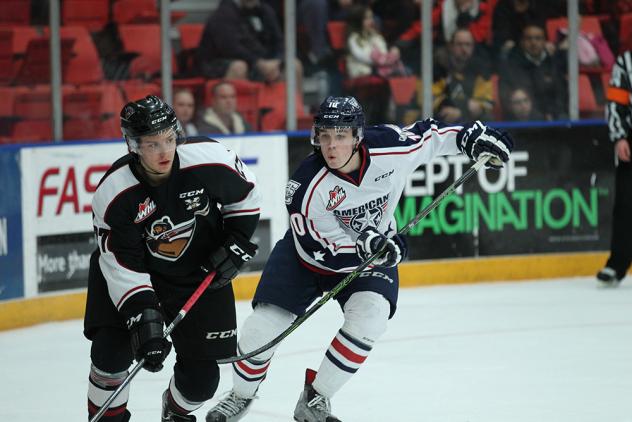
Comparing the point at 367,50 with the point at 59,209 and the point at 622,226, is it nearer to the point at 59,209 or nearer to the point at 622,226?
the point at 622,226

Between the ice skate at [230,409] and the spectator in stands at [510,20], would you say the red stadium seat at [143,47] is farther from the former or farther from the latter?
the ice skate at [230,409]

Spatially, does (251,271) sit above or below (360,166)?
below

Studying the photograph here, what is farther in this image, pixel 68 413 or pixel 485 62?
pixel 485 62

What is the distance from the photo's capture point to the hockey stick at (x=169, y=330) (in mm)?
3455

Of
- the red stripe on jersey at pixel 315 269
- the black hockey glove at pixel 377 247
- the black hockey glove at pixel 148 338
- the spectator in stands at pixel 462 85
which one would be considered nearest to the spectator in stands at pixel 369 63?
the spectator in stands at pixel 462 85

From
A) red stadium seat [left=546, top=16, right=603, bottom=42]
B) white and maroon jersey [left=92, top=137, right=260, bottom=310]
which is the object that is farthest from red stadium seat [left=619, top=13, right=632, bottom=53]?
white and maroon jersey [left=92, top=137, right=260, bottom=310]

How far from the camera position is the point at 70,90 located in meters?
6.69

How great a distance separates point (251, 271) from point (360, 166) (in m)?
2.89

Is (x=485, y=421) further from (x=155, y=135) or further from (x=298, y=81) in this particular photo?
(x=298, y=81)

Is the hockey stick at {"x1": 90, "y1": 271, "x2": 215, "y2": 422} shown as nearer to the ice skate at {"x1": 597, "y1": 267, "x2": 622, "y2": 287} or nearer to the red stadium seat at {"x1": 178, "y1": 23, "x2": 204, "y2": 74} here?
the red stadium seat at {"x1": 178, "y1": 23, "x2": 204, "y2": 74}

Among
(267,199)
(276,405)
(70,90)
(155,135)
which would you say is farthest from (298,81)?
(155,135)

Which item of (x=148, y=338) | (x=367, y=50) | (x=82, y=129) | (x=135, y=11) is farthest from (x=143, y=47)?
(x=148, y=338)

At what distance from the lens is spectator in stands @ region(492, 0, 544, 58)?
7641 mm

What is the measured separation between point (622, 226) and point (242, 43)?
93.4 inches
